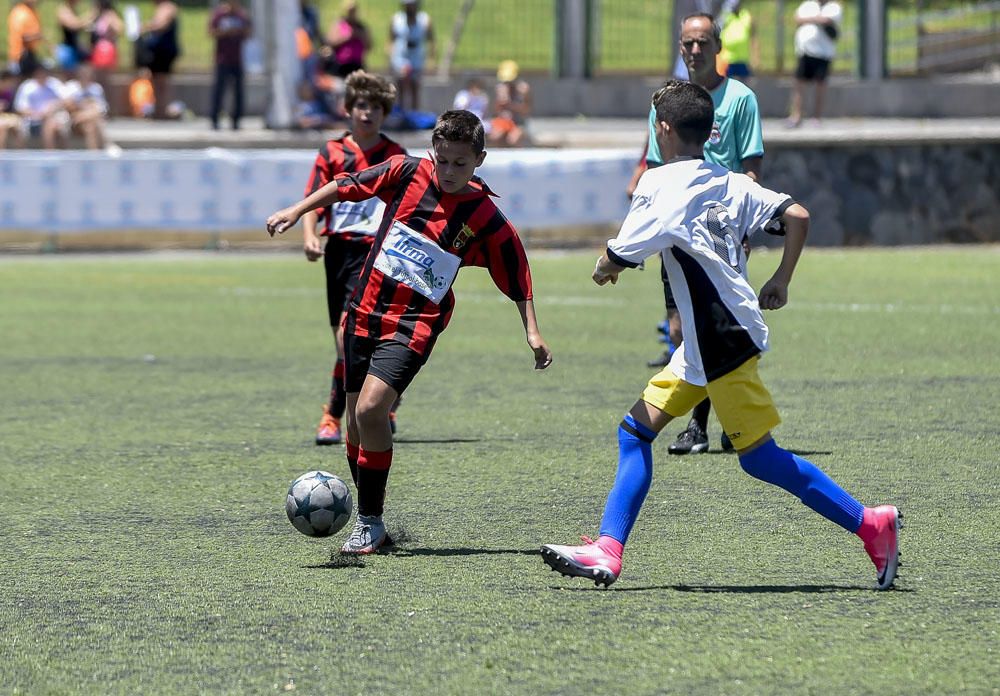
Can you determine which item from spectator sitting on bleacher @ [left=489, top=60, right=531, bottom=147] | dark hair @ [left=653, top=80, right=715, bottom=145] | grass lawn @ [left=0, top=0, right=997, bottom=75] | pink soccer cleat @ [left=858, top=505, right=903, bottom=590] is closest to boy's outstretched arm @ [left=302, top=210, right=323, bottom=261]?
dark hair @ [left=653, top=80, right=715, bottom=145]

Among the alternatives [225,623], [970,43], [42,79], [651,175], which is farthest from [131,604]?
[970,43]

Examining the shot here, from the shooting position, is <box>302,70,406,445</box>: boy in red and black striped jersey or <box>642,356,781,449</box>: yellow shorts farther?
<box>302,70,406,445</box>: boy in red and black striped jersey

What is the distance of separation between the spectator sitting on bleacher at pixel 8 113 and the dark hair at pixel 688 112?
15619 mm

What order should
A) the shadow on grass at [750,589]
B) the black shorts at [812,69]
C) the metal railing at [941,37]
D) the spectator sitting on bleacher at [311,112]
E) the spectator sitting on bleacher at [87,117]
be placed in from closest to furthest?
1. the shadow on grass at [750,589]
2. the spectator sitting on bleacher at [87,117]
3. the spectator sitting on bleacher at [311,112]
4. the black shorts at [812,69]
5. the metal railing at [941,37]

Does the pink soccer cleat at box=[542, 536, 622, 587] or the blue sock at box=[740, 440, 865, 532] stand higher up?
the blue sock at box=[740, 440, 865, 532]

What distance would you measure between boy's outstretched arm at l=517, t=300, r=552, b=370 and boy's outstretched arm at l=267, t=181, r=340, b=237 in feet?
2.67

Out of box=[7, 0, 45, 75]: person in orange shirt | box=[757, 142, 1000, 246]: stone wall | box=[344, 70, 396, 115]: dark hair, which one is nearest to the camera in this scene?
box=[344, 70, 396, 115]: dark hair

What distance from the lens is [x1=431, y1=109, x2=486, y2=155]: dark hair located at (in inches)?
253

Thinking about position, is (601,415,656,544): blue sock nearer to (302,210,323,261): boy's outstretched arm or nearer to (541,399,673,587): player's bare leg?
(541,399,673,587): player's bare leg

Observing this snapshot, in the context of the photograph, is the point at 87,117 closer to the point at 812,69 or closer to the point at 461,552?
the point at 812,69

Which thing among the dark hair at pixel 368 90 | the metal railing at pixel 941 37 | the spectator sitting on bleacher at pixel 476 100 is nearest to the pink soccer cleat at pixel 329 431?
the dark hair at pixel 368 90

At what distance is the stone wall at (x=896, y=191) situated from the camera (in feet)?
64.4

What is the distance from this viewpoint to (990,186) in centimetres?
2005

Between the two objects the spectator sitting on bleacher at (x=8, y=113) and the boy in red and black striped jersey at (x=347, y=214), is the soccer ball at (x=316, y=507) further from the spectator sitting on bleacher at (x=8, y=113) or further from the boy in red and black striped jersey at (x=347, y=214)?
A: the spectator sitting on bleacher at (x=8, y=113)
